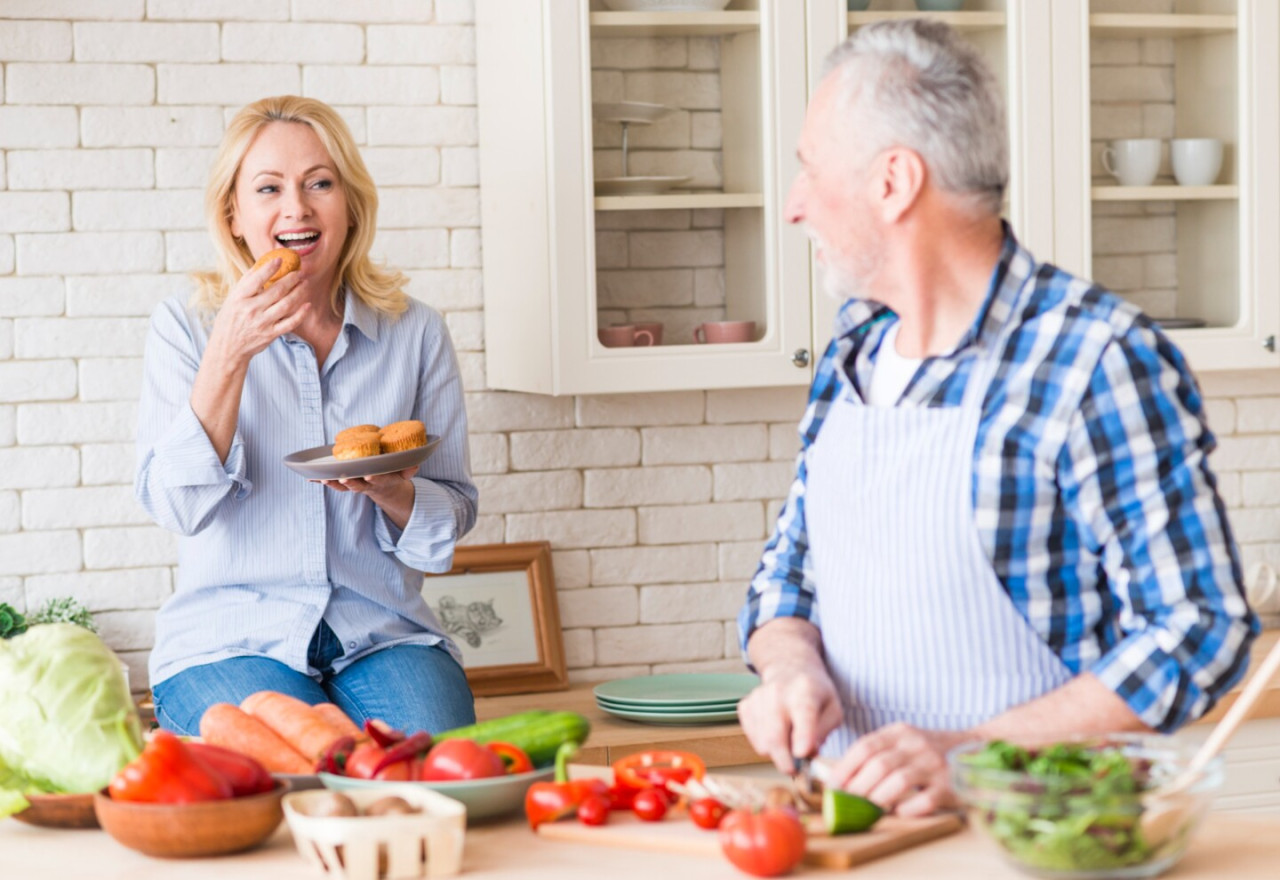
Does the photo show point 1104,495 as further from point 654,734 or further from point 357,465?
point 654,734

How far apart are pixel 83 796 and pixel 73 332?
1745 millimetres

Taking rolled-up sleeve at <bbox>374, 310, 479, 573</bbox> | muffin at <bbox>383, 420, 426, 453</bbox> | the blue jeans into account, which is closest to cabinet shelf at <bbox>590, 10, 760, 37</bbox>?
rolled-up sleeve at <bbox>374, 310, 479, 573</bbox>

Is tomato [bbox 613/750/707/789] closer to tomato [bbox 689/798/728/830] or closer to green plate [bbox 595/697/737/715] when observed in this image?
tomato [bbox 689/798/728/830]

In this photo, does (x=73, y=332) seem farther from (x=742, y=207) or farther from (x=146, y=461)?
(x=742, y=207)

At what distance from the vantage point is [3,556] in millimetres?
3037

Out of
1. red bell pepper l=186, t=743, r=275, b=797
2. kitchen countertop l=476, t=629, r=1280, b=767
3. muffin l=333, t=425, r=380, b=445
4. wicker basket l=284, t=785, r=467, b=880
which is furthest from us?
kitchen countertop l=476, t=629, r=1280, b=767

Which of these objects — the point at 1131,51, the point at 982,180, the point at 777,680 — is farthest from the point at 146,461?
the point at 1131,51

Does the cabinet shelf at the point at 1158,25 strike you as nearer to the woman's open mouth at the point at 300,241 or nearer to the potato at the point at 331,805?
the woman's open mouth at the point at 300,241

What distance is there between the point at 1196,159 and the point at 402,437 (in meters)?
1.82

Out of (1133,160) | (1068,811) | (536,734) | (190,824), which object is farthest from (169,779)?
(1133,160)

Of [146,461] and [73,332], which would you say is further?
[73,332]

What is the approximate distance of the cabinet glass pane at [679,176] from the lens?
2.90m

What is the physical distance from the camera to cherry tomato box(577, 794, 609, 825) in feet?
4.83

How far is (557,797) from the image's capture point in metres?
1.49
